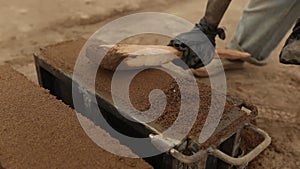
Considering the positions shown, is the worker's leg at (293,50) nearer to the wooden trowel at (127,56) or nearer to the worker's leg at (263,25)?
the wooden trowel at (127,56)

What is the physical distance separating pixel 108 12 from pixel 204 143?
167 centimetres

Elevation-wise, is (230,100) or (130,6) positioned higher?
(230,100)

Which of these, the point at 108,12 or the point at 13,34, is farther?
the point at 108,12

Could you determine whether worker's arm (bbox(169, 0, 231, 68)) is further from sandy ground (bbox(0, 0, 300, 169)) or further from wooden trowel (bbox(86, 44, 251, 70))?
sandy ground (bbox(0, 0, 300, 169))

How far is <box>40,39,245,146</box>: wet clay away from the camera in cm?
108

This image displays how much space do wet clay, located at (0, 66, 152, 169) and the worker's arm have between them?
0.55 metres

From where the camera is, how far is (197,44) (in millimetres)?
1475

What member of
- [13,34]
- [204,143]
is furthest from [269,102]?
[13,34]

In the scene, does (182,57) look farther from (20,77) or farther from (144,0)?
(144,0)

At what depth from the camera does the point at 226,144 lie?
3.84 ft

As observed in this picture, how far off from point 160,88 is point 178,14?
4.68 feet

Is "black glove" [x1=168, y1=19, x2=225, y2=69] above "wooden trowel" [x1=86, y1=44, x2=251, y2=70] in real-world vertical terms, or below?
below

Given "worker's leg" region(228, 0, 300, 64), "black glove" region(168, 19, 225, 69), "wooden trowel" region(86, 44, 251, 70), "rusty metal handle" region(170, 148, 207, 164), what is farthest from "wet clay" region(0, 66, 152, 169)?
"worker's leg" region(228, 0, 300, 64)

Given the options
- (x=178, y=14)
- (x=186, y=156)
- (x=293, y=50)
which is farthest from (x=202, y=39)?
(x=178, y=14)
